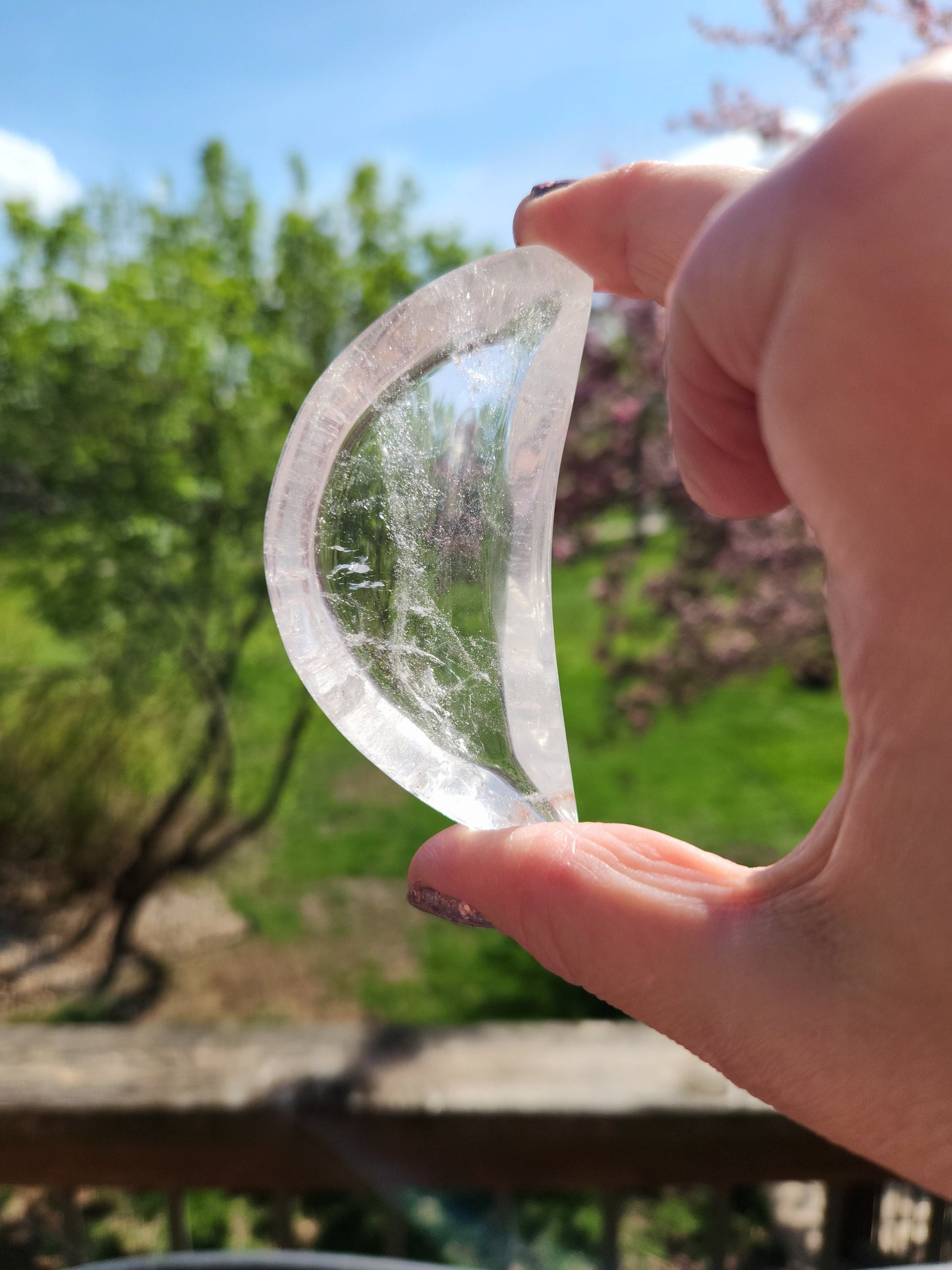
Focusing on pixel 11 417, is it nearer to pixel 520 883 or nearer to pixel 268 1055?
pixel 268 1055

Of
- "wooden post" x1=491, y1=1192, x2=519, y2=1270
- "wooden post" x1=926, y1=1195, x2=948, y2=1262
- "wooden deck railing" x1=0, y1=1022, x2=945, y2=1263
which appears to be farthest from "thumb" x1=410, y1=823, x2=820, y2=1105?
"wooden post" x1=926, y1=1195, x2=948, y2=1262

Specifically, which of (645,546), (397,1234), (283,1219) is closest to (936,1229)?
(397,1234)

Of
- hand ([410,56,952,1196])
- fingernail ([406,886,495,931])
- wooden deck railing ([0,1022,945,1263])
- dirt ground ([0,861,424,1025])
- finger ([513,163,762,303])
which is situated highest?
finger ([513,163,762,303])

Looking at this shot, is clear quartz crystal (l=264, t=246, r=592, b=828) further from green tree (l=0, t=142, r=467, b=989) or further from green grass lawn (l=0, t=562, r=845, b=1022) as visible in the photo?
green grass lawn (l=0, t=562, r=845, b=1022)

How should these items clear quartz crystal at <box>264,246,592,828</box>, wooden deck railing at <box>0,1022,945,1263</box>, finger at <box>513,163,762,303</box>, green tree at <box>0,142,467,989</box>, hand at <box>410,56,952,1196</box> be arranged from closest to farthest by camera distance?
hand at <box>410,56,952,1196</box> < finger at <box>513,163,762,303</box> < clear quartz crystal at <box>264,246,592,828</box> < wooden deck railing at <box>0,1022,945,1263</box> < green tree at <box>0,142,467,989</box>

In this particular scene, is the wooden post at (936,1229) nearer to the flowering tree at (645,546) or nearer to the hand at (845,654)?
the hand at (845,654)

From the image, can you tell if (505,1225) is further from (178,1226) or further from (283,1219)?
(178,1226)

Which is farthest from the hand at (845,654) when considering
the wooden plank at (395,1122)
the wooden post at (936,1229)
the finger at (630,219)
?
the wooden post at (936,1229)
